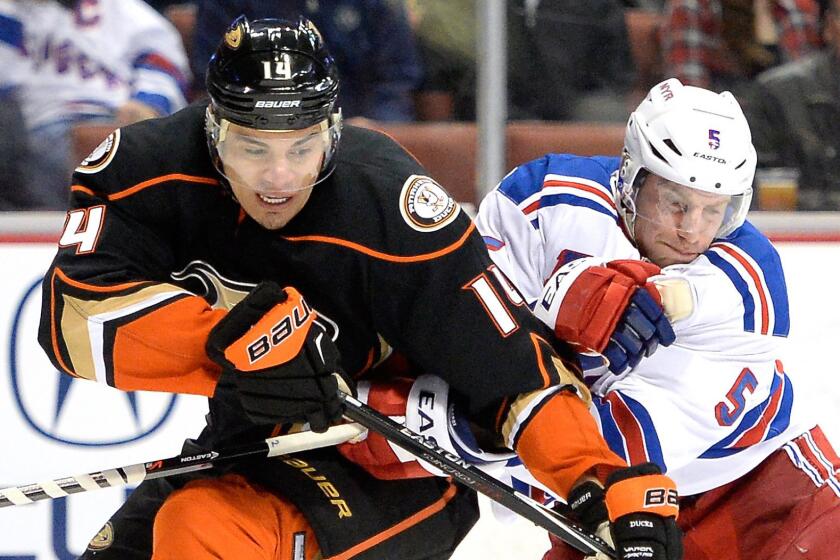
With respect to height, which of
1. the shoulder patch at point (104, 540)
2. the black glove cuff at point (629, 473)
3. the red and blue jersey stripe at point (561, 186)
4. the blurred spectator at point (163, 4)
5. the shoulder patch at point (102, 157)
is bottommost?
the shoulder patch at point (104, 540)

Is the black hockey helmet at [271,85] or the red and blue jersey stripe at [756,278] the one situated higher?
the black hockey helmet at [271,85]

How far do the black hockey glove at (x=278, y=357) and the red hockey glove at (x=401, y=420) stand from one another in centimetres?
22

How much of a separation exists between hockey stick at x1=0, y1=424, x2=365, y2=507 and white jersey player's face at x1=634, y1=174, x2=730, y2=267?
2.29ft

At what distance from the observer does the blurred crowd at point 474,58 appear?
3.54 meters

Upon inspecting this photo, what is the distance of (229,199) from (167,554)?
60cm

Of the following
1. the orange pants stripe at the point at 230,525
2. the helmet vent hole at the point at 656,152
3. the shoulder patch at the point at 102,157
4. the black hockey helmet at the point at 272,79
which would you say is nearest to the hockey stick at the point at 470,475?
the orange pants stripe at the point at 230,525

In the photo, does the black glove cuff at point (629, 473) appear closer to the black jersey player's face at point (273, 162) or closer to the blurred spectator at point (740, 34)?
the black jersey player's face at point (273, 162)

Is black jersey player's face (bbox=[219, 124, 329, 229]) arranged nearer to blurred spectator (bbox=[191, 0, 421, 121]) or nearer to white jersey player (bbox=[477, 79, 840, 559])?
white jersey player (bbox=[477, 79, 840, 559])

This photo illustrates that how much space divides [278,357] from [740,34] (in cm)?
210

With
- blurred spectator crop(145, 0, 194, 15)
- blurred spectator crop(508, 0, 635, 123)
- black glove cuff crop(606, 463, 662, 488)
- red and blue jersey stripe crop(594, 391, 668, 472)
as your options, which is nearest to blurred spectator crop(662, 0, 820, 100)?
blurred spectator crop(508, 0, 635, 123)

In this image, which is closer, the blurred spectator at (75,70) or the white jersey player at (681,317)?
the white jersey player at (681,317)

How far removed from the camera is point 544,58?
3.57 metres

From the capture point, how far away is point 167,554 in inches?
85.0

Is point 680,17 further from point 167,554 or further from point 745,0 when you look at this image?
point 167,554
